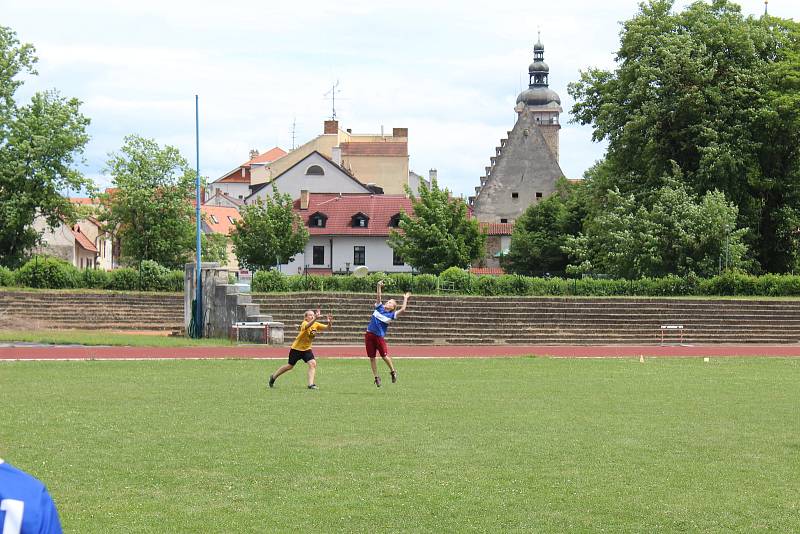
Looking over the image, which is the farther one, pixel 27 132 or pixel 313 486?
pixel 27 132

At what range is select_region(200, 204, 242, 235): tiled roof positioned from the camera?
99.3m

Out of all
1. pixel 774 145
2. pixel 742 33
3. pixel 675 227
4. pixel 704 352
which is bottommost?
pixel 704 352

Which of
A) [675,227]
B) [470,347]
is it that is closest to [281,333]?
[470,347]

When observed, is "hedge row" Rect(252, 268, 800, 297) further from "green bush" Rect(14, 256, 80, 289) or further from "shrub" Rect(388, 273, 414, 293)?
"green bush" Rect(14, 256, 80, 289)

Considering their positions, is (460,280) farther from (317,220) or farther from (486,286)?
(317,220)

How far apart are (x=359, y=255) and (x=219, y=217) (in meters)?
24.2

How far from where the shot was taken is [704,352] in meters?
37.0

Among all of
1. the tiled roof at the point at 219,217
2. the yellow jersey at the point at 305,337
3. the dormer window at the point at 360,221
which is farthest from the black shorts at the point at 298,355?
the tiled roof at the point at 219,217

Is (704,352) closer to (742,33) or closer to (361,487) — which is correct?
(742,33)

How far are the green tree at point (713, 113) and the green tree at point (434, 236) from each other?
61.4 feet

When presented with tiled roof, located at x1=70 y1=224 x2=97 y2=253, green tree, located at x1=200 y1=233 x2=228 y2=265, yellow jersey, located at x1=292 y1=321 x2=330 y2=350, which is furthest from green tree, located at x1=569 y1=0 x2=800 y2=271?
tiled roof, located at x1=70 y1=224 x2=97 y2=253

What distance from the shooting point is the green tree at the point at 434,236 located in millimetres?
73938

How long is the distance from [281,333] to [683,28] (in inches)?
1142

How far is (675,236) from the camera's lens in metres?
50.6
